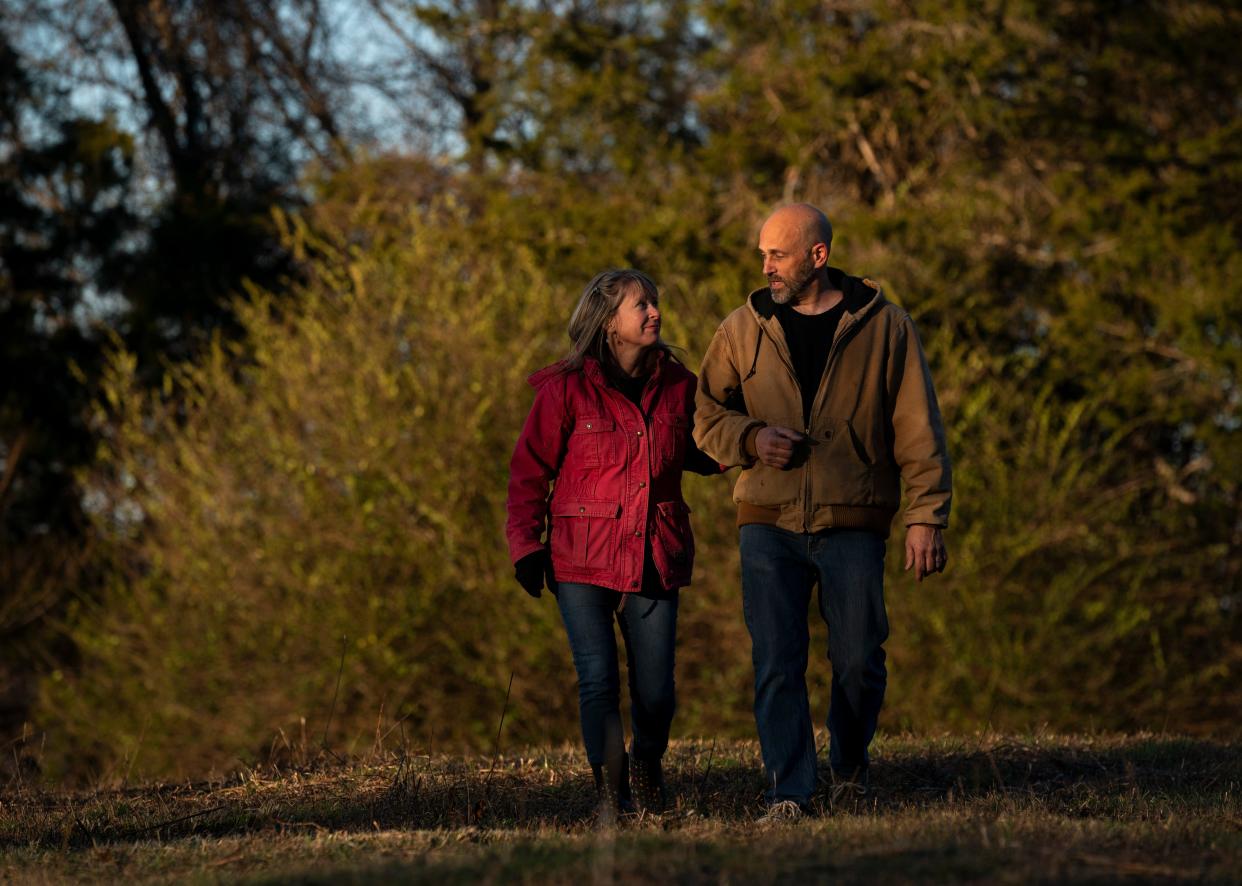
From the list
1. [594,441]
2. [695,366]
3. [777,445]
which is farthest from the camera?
[695,366]

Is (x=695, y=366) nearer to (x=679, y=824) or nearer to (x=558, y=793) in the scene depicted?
(x=558, y=793)

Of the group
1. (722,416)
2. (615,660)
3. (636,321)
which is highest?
(636,321)

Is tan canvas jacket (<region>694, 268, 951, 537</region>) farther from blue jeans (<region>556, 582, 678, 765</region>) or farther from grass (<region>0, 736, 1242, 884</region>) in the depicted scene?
grass (<region>0, 736, 1242, 884</region>)

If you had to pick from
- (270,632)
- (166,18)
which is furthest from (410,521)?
(166,18)

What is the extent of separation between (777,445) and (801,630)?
0.59m

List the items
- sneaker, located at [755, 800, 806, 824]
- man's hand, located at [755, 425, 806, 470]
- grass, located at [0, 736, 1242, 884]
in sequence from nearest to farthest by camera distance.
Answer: grass, located at [0, 736, 1242, 884]
sneaker, located at [755, 800, 806, 824]
man's hand, located at [755, 425, 806, 470]

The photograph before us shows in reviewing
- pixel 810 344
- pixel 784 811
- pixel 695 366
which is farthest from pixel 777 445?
pixel 695 366

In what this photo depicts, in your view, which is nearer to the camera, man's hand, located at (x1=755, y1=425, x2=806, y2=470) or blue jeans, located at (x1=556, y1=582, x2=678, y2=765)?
man's hand, located at (x1=755, y1=425, x2=806, y2=470)

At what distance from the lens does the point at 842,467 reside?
5.38 metres

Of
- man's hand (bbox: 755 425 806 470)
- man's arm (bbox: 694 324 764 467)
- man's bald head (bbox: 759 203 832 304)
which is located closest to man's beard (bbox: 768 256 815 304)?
man's bald head (bbox: 759 203 832 304)

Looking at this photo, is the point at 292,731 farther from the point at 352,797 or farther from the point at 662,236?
the point at 352,797

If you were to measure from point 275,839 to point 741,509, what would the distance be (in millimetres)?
1743

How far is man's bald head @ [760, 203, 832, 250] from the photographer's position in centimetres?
546

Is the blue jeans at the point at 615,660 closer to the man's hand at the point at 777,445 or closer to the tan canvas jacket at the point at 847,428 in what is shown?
the tan canvas jacket at the point at 847,428
